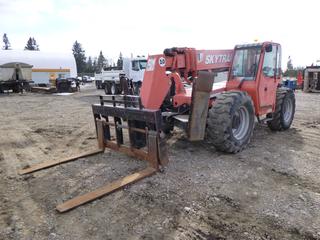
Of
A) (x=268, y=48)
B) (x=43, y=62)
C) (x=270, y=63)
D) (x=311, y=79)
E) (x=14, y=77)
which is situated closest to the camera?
(x=268, y=48)

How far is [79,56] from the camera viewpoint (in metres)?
87.9

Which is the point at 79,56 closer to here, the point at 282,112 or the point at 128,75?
the point at 128,75

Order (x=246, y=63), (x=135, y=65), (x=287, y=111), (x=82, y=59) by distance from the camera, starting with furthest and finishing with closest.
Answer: (x=82, y=59) → (x=135, y=65) → (x=287, y=111) → (x=246, y=63)

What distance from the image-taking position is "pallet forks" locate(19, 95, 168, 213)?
4.41 meters

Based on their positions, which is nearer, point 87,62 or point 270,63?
point 270,63

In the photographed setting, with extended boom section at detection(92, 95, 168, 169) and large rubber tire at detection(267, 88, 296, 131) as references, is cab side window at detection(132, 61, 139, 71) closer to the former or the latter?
large rubber tire at detection(267, 88, 296, 131)

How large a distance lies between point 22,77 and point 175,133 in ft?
75.1

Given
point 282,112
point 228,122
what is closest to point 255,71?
point 282,112

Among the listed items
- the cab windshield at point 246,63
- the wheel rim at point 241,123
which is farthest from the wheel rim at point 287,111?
the wheel rim at point 241,123

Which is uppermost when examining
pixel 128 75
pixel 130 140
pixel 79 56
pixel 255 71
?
pixel 79 56

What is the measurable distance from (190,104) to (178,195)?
1.82m

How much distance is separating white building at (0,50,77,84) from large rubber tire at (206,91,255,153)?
90.4 ft

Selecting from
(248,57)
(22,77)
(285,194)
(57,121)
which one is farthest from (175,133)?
(22,77)

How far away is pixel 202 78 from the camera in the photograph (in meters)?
5.34
